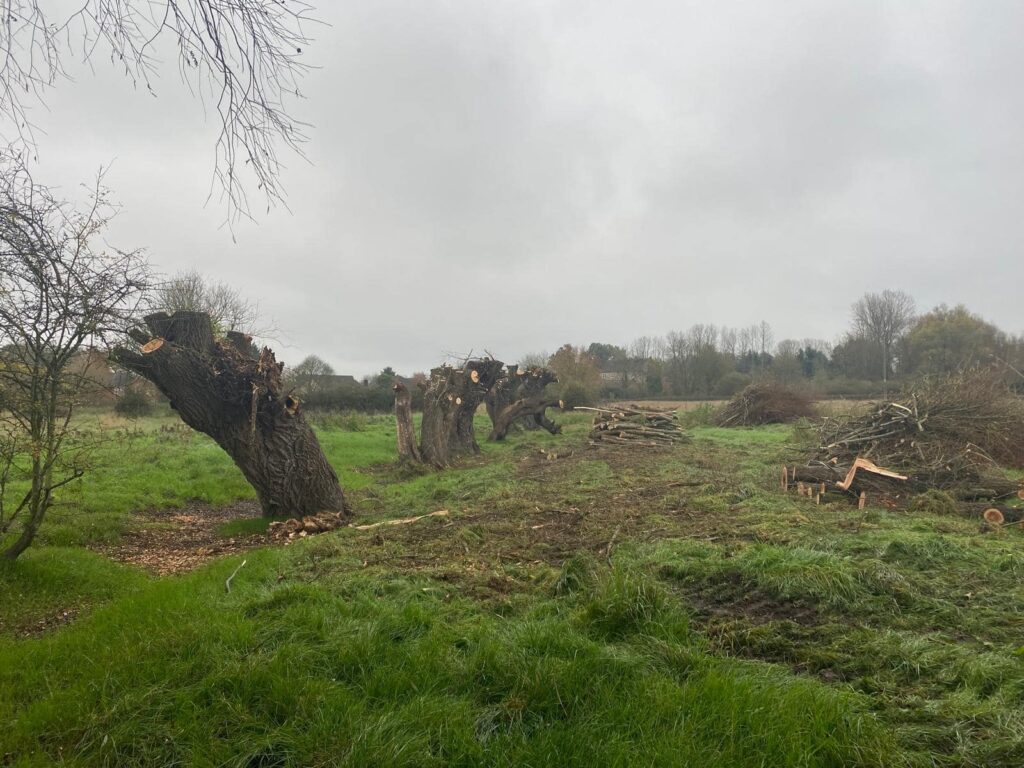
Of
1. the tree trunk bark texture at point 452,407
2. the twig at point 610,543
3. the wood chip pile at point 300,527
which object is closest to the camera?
the twig at point 610,543

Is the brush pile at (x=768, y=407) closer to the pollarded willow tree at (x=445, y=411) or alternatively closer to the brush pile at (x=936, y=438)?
the brush pile at (x=936, y=438)

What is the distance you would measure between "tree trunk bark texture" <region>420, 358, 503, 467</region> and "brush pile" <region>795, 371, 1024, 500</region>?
9.56m

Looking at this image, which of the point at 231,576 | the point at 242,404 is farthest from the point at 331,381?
the point at 231,576

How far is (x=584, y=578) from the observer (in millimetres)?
4844

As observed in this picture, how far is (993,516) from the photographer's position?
7.79m

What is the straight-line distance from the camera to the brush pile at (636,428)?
20328 millimetres

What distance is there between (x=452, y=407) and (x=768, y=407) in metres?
16.5

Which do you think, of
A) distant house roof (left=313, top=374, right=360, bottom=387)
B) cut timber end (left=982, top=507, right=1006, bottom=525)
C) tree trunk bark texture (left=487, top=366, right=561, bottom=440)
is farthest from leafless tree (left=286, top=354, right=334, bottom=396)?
cut timber end (left=982, top=507, right=1006, bottom=525)

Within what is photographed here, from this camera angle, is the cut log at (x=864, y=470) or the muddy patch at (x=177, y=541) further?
the cut log at (x=864, y=470)

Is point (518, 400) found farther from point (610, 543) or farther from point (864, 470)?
point (610, 543)

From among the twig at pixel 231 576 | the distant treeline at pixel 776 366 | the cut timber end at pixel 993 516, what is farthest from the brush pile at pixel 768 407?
the twig at pixel 231 576

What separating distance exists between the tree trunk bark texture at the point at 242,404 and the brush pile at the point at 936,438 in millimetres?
8829

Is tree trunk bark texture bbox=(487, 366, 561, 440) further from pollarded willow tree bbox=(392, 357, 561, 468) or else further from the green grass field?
the green grass field

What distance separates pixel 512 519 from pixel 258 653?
519 cm
